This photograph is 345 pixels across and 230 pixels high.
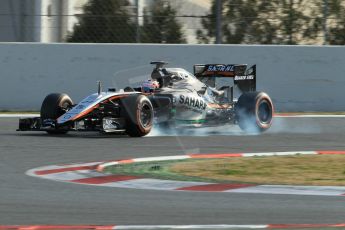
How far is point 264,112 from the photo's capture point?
16406 mm

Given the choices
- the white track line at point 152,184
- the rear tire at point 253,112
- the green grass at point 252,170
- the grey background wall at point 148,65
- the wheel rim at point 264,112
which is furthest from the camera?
the grey background wall at point 148,65

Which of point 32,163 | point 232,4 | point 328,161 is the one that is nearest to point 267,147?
point 328,161

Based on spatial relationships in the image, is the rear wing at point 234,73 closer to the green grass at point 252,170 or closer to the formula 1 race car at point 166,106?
the formula 1 race car at point 166,106

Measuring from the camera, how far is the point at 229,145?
46.2ft

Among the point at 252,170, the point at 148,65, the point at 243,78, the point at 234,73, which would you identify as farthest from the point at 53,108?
the point at 148,65

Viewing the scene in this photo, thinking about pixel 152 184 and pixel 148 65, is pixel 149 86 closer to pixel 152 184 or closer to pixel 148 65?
pixel 148 65

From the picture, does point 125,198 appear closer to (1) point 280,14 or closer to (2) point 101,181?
(2) point 101,181

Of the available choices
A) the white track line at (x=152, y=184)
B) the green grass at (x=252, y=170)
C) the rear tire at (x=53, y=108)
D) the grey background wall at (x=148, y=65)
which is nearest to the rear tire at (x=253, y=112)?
the rear tire at (x=53, y=108)

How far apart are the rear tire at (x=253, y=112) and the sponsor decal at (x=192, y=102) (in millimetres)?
629

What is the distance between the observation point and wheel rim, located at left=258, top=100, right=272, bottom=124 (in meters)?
16.3

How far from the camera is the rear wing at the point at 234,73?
651 inches

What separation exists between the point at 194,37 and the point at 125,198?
13.4 meters

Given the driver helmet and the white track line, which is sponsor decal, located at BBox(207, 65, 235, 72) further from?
the white track line

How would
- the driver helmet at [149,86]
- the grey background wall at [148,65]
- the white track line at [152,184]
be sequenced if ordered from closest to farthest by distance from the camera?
the white track line at [152,184], the driver helmet at [149,86], the grey background wall at [148,65]
